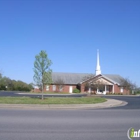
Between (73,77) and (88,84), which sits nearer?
(88,84)

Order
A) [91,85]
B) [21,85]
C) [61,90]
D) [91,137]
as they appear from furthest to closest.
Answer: [21,85] → [61,90] → [91,85] → [91,137]

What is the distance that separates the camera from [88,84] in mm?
52812

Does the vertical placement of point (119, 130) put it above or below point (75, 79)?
below

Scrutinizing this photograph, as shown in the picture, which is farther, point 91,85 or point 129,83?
point 129,83

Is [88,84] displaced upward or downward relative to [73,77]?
downward

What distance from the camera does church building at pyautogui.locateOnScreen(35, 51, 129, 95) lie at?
53.2m

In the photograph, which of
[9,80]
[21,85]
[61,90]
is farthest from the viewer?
[9,80]

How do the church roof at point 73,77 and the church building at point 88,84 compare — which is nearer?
the church building at point 88,84

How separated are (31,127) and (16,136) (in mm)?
1640

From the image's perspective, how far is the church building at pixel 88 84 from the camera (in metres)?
53.2

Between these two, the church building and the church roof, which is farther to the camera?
the church roof

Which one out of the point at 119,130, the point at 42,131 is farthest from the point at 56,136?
the point at 119,130

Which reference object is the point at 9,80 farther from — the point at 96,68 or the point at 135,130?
the point at 135,130

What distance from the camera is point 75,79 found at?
194 feet
